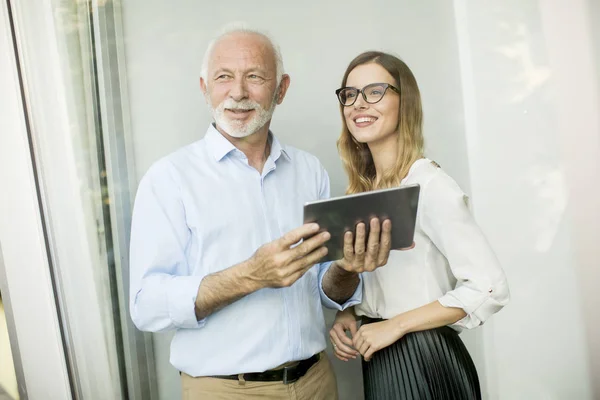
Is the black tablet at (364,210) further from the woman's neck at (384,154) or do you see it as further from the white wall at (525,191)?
the white wall at (525,191)

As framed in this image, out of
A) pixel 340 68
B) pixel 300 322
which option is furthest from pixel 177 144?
pixel 300 322

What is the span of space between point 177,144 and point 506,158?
40.2 inches

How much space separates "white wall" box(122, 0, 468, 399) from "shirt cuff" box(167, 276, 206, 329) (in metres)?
0.50

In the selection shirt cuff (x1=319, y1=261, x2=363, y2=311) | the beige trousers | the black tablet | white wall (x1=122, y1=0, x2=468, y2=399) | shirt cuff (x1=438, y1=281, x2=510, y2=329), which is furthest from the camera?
white wall (x1=122, y1=0, x2=468, y2=399)

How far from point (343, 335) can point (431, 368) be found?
0.26 metres

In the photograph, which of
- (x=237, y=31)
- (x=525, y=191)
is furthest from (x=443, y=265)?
(x=237, y=31)

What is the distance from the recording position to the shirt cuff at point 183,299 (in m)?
1.24

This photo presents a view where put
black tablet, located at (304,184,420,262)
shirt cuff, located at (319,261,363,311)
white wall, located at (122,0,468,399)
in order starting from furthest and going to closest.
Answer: white wall, located at (122,0,468,399) < shirt cuff, located at (319,261,363,311) < black tablet, located at (304,184,420,262)

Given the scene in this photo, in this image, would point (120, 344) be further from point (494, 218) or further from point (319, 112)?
point (494, 218)

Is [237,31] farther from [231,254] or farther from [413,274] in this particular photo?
[413,274]

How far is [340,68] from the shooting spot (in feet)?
5.64

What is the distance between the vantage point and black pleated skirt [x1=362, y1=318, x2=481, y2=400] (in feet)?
4.23

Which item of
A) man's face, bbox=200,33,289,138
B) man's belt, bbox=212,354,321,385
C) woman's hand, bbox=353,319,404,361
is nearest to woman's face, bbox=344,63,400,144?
man's face, bbox=200,33,289,138

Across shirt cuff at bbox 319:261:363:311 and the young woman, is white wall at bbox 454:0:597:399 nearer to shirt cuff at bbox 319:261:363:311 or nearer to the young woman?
the young woman
